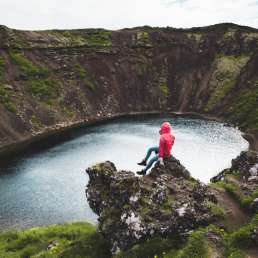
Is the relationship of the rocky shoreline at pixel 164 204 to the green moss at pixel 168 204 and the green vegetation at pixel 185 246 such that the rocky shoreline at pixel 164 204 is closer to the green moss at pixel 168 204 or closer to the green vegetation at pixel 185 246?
the green moss at pixel 168 204

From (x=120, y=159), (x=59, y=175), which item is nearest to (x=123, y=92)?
(x=120, y=159)

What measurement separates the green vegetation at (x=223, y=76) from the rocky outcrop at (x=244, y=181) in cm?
9790

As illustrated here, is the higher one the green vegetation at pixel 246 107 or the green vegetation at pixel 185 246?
the green vegetation at pixel 185 246

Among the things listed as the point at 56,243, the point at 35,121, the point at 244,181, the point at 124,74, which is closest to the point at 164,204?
the point at 244,181

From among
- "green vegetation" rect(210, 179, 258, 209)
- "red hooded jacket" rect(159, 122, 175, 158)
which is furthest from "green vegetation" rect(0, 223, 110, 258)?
"green vegetation" rect(210, 179, 258, 209)

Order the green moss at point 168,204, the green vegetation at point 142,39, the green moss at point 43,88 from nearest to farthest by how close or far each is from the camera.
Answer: the green moss at point 168,204 → the green moss at point 43,88 → the green vegetation at point 142,39

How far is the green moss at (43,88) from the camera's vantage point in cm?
11538

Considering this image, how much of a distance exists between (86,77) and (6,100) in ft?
106

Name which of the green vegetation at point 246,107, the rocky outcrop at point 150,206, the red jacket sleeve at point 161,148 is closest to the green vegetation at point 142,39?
the green vegetation at point 246,107

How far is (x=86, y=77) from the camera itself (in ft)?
430

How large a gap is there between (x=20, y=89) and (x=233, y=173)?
92.9 meters

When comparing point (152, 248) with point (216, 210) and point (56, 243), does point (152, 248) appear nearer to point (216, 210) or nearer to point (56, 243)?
Result: point (216, 210)

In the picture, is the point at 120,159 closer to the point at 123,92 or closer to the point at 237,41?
the point at 123,92

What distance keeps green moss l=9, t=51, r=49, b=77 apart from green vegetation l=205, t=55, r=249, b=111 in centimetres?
4996
